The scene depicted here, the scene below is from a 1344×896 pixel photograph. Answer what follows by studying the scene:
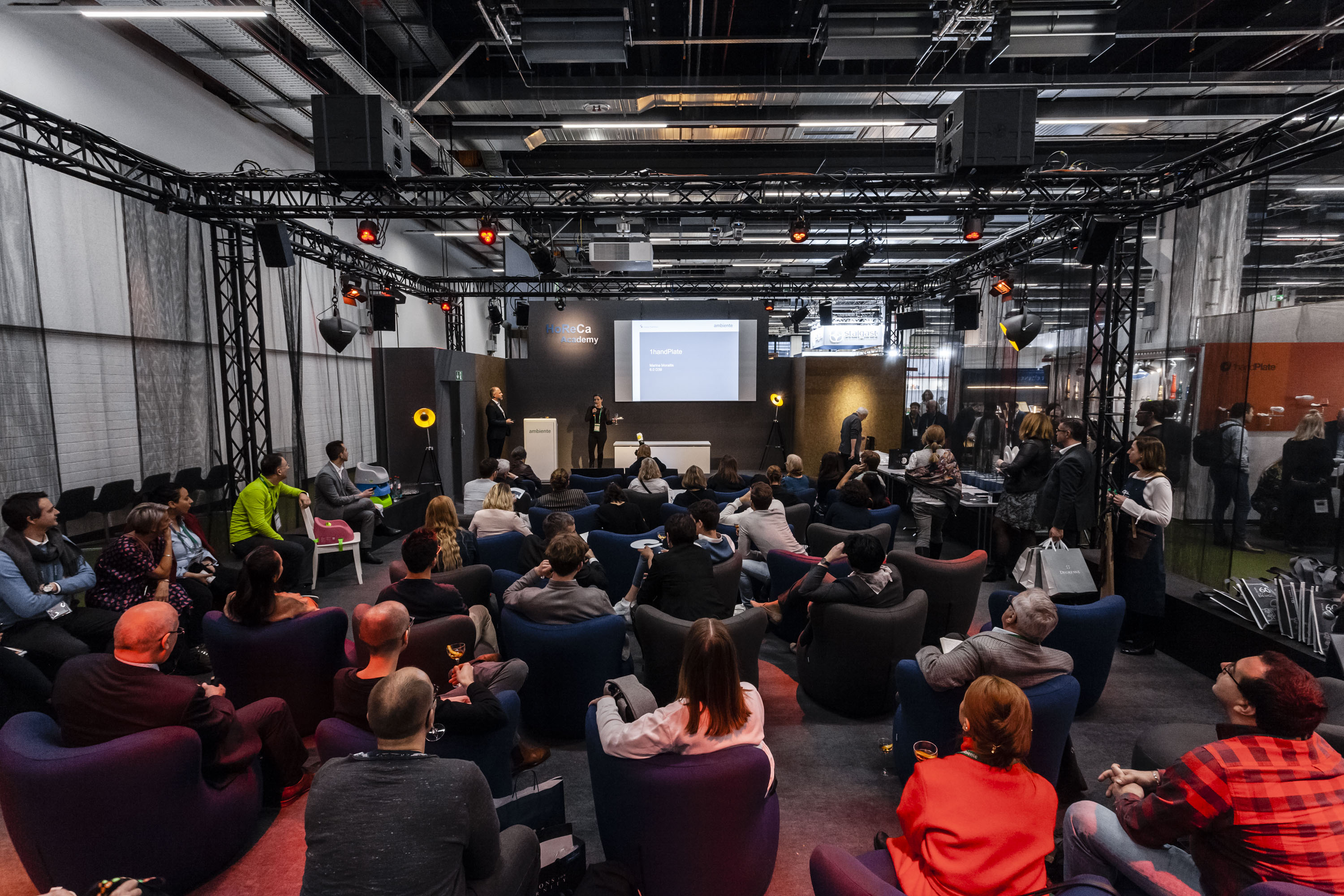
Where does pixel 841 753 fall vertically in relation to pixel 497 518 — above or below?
below

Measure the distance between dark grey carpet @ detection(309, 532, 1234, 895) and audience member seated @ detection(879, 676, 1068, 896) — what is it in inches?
39.0

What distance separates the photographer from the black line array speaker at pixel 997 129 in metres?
5.03

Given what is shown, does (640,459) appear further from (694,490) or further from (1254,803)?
(1254,803)

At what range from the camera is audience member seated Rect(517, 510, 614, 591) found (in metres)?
3.29

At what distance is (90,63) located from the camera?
18.4 ft

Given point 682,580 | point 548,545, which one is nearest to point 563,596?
point 548,545

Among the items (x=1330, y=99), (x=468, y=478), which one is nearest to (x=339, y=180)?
(x=468, y=478)

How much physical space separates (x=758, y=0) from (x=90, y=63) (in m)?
6.32

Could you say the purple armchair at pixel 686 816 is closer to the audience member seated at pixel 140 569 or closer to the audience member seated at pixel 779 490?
the audience member seated at pixel 140 569

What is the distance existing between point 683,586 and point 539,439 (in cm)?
953

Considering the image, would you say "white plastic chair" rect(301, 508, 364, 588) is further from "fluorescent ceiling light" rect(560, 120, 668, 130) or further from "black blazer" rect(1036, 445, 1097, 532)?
"black blazer" rect(1036, 445, 1097, 532)

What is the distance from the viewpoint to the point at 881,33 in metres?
5.44

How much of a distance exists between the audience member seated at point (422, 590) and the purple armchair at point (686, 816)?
1096mm

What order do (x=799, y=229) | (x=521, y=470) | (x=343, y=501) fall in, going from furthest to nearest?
(x=521, y=470), (x=799, y=229), (x=343, y=501)
